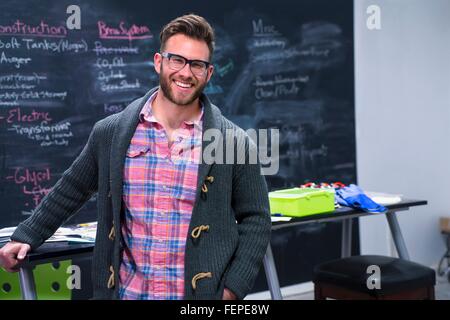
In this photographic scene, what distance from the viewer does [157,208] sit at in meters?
1.94

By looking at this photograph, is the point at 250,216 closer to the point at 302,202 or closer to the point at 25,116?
the point at 302,202

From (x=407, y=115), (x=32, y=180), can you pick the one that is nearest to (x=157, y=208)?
(x=32, y=180)

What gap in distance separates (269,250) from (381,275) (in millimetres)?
526

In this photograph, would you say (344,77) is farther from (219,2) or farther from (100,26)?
(100,26)

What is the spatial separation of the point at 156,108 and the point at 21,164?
5.78 feet

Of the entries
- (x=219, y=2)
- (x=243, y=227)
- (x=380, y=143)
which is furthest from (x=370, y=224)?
(x=243, y=227)

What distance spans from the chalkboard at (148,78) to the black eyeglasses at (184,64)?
6.05 feet

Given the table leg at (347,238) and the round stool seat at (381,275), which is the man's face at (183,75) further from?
the table leg at (347,238)

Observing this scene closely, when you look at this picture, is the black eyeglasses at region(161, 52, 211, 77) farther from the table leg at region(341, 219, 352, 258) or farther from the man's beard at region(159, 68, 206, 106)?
the table leg at region(341, 219, 352, 258)

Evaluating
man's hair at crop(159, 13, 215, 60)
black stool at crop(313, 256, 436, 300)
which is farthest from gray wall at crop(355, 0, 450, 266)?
man's hair at crop(159, 13, 215, 60)

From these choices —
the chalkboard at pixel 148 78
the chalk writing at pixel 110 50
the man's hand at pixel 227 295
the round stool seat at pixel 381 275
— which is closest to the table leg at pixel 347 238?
the round stool seat at pixel 381 275

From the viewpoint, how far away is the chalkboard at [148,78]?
11.8 ft

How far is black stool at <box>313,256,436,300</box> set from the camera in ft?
10.5

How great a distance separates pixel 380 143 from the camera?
4941 millimetres
